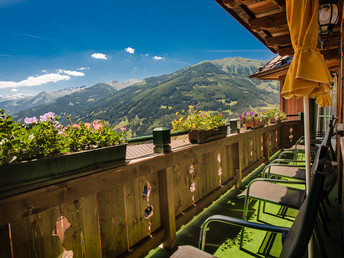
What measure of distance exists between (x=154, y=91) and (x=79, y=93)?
2896 inches

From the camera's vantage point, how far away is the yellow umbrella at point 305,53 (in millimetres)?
1409

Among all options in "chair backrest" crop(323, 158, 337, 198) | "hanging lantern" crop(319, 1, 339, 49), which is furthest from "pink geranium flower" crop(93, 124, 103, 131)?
"hanging lantern" crop(319, 1, 339, 49)

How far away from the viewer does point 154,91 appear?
95.8m

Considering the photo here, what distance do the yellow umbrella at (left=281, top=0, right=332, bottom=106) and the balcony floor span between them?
1514 millimetres

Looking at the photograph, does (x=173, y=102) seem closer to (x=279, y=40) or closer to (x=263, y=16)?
(x=279, y=40)

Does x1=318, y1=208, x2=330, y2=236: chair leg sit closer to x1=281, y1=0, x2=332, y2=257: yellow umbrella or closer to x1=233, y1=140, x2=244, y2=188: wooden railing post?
x1=281, y1=0, x2=332, y2=257: yellow umbrella

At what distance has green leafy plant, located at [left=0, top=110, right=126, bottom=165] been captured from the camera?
104cm

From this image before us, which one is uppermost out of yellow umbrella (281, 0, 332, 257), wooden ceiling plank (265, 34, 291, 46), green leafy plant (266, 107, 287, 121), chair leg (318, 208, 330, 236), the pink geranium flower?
wooden ceiling plank (265, 34, 291, 46)

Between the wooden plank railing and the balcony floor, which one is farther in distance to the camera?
the balcony floor

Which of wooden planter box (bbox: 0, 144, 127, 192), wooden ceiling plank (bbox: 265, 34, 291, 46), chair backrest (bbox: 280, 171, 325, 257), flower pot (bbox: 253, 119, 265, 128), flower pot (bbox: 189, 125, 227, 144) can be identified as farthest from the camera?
flower pot (bbox: 253, 119, 265, 128)

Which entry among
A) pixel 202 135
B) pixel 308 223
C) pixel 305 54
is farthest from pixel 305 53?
pixel 202 135

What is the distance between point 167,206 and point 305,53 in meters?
1.76

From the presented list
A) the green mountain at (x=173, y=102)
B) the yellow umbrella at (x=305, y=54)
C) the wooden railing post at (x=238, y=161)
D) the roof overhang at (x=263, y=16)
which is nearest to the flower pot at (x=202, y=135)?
the wooden railing post at (x=238, y=161)

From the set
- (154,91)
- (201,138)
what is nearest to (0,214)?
(201,138)
